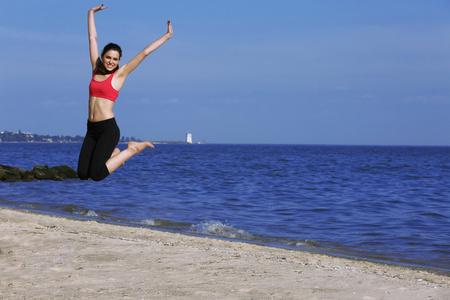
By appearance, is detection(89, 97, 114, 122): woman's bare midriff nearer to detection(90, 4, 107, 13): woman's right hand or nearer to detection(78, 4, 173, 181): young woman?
detection(78, 4, 173, 181): young woman

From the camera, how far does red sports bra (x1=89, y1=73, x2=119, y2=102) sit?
6941 mm

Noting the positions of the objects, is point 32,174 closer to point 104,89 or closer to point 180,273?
point 180,273

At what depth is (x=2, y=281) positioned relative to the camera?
7492 mm

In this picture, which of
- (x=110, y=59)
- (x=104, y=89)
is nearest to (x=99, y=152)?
(x=104, y=89)

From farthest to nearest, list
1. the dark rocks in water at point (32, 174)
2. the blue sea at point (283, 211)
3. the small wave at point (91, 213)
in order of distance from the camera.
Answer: the dark rocks in water at point (32, 174) → the small wave at point (91, 213) → the blue sea at point (283, 211)

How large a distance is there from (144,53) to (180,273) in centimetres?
371

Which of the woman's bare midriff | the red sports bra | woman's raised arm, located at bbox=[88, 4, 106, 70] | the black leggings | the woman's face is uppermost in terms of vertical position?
woman's raised arm, located at bbox=[88, 4, 106, 70]

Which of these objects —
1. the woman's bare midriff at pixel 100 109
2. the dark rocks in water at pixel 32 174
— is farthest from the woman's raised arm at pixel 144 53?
the dark rocks in water at pixel 32 174

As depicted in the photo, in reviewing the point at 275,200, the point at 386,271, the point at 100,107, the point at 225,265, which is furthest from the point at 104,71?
the point at 275,200

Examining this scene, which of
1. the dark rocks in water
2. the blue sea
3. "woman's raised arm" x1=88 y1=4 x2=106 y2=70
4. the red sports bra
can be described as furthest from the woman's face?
the dark rocks in water

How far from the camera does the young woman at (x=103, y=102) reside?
6.94m

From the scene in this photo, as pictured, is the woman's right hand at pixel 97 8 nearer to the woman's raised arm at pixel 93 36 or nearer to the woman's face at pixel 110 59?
the woman's raised arm at pixel 93 36

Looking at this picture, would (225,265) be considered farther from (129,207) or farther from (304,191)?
(304,191)

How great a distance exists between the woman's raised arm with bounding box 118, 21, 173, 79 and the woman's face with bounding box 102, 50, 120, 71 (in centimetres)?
13
